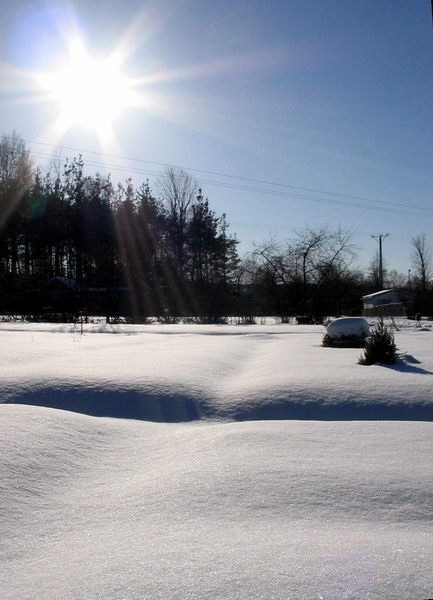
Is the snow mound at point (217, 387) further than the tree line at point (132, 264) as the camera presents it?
No

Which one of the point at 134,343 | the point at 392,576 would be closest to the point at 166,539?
the point at 392,576

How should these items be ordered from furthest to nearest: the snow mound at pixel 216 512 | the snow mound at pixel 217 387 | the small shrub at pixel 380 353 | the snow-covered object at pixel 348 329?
the snow-covered object at pixel 348 329 → the small shrub at pixel 380 353 → the snow mound at pixel 217 387 → the snow mound at pixel 216 512

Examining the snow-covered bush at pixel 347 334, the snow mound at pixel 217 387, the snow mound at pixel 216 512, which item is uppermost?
the snow-covered bush at pixel 347 334

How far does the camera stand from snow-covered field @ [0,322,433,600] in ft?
7.91

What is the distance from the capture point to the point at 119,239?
37812mm

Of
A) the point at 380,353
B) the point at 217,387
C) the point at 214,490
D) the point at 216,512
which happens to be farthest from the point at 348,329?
the point at 216,512

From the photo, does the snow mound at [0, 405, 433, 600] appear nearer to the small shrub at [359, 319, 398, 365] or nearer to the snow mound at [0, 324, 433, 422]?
the snow mound at [0, 324, 433, 422]

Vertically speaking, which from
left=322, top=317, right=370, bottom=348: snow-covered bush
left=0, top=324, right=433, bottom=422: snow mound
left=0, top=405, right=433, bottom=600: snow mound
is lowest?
left=0, top=405, right=433, bottom=600: snow mound

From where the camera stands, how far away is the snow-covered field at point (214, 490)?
2410 mm

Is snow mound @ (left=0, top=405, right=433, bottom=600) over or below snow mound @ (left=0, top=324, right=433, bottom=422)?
below

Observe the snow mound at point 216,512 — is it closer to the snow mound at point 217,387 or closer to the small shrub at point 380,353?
the snow mound at point 217,387

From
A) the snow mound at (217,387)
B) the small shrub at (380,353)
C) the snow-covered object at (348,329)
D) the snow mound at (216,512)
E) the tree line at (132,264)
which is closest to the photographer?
the snow mound at (216,512)

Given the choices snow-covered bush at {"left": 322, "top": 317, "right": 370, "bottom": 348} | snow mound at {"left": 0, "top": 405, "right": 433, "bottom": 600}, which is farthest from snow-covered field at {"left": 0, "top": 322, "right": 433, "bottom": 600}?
snow-covered bush at {"left": 322, "top": 317, "right": 370, "bottom": 348}

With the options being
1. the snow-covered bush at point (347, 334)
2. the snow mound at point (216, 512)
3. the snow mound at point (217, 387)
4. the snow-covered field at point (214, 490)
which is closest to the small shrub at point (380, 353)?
the snow mound at point (217, 387)
